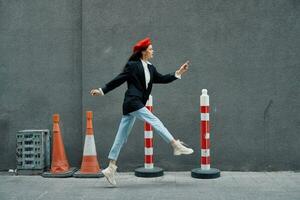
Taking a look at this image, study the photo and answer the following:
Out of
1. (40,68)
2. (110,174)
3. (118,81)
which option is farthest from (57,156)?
(118,81)

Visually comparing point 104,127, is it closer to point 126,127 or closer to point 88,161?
point 88,161

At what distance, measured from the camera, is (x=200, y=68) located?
24.5ft

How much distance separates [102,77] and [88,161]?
1.44 metres

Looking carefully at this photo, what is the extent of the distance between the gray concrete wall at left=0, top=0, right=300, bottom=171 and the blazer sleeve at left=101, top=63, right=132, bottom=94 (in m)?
1.26

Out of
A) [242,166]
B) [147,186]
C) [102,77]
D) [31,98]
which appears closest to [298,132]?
[242,166]

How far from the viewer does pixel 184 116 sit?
7.50 m

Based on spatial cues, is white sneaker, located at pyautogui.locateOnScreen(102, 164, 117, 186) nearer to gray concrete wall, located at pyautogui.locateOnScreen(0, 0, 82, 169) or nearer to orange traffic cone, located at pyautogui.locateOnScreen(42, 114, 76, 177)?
orange traffic cone, located at pyautogui.locateOnScreen(42, 114, 76, 177)

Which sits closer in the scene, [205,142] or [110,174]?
[110,174]

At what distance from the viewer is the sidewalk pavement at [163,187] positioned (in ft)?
18.6

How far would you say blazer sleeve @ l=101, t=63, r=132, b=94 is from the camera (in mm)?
6270

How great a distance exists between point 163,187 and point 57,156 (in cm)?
202

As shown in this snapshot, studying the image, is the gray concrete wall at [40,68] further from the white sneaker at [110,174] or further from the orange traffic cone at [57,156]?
the white sneaker at [110,174]

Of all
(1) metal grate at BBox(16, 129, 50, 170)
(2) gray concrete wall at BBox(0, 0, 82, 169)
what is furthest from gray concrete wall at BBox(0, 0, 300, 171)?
(1) metal grate at BBox(16, 129, 50, 170)

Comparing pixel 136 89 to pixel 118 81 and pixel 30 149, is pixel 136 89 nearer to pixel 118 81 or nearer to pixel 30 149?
pixel 118 81
